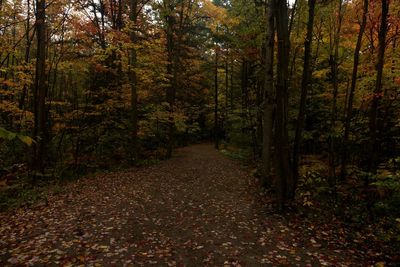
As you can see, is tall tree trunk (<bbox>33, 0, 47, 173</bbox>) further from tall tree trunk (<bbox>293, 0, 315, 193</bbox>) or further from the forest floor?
Result: tall tree trunk (<bbox>293, 0, 315, 193</bbox>)

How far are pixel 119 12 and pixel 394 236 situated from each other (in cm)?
1713

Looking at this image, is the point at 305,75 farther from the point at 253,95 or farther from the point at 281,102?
the point at 253,95

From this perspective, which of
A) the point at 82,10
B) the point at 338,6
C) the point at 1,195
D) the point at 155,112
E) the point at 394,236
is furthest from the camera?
the point at 155,112

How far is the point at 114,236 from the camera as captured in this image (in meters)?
6.27

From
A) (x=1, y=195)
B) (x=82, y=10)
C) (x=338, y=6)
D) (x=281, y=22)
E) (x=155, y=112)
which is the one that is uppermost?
(x=82, y=10)

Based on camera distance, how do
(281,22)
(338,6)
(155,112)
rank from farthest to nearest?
(155,112), (338,6), (281,22)

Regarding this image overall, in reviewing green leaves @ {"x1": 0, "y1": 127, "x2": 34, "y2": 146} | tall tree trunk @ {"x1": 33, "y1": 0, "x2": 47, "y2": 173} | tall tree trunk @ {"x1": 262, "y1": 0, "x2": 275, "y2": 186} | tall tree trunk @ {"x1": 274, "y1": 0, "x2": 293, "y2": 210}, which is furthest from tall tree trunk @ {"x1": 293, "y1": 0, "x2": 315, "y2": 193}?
tall tree trunk @ {"x1": 33, "y1": 0, "x2": 47, "y2": 173}

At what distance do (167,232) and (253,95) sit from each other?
625 inches

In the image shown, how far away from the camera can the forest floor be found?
530 cm

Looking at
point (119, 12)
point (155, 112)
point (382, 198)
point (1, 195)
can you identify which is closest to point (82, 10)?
point (119, 12)

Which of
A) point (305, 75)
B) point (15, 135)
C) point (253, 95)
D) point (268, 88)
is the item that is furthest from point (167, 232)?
point (253, 95)

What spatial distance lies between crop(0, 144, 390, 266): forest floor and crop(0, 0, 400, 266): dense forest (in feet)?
3.77

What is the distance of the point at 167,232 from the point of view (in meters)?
6.61

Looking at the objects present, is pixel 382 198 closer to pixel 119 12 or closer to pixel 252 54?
pixel 252 54
